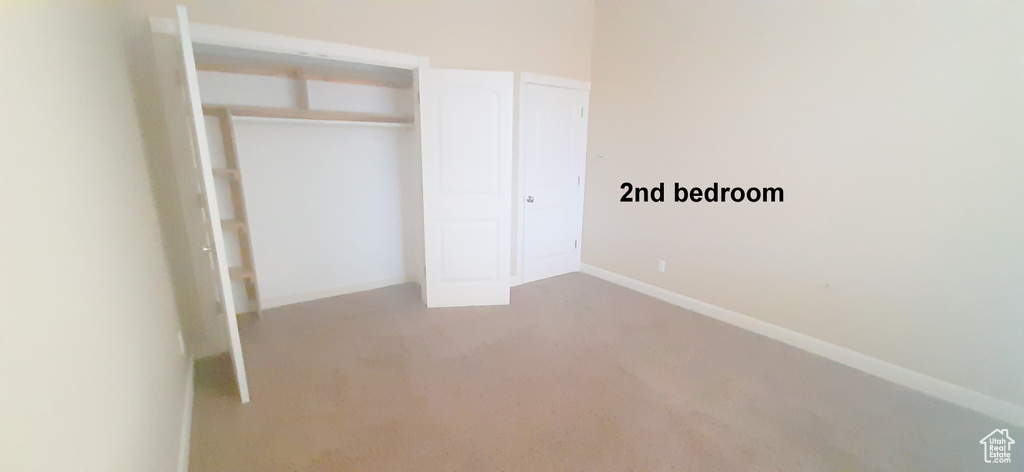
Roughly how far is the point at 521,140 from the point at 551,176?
540mm

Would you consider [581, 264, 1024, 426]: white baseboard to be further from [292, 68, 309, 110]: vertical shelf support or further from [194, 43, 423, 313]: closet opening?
[292, 68, 309, 110]: vertical shelf support

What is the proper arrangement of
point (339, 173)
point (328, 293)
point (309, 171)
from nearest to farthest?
point (309, 171)
point (339, 173)
point (328, 293)

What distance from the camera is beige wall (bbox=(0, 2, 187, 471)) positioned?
27.0 inches

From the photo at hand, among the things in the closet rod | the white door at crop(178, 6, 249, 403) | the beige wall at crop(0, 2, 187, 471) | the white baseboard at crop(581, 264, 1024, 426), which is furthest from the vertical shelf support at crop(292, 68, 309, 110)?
the white baseboard at crop(581, 264, 1024, 426)

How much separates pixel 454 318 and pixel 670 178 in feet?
7.55

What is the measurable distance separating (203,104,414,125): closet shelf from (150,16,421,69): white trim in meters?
0.63

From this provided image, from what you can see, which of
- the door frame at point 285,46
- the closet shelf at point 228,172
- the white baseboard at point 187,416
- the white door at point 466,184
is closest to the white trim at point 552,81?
the white door at point 466,184

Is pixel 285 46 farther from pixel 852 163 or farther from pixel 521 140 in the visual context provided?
pixel 852 163

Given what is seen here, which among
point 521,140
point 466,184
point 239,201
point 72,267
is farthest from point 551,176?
point 72,267

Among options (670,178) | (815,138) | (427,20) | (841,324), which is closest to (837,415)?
(841,324)

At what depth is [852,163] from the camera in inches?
102

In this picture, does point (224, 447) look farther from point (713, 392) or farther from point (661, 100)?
point (661, 100)

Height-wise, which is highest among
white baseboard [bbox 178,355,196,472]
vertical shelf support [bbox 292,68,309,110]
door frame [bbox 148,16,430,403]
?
door frame [bbox 148,16,430,403]

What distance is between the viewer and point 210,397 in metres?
2.29
